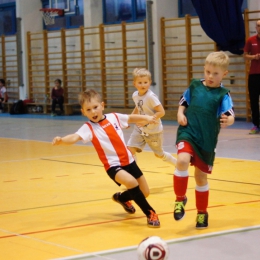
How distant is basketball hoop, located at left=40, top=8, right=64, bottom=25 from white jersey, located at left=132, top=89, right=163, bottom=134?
504 inches

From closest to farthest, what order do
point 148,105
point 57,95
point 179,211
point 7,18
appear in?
point 179,211
point 148,105
point 57,95
point 7,18

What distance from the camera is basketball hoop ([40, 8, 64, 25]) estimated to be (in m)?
18.8

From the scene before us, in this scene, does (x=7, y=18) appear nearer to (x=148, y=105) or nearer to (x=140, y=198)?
(x=148, y=105)

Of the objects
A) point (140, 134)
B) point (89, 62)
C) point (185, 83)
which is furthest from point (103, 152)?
point (89, 62)

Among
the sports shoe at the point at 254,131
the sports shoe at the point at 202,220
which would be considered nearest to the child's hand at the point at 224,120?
the sports shoe at the point at 202,220

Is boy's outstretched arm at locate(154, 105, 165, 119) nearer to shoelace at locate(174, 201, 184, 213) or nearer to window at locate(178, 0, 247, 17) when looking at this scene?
shoelace at locate(174, 201, 184, 213)

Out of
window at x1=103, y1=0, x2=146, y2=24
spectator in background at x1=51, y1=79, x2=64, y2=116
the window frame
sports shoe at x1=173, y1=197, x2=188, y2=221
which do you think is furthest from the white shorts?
the window frame

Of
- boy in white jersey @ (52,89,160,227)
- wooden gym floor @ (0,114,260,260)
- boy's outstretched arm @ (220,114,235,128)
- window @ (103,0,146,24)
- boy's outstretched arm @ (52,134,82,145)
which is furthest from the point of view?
window @ (103,0,146,24)

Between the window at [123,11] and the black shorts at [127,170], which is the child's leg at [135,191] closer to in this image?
the black shorts at [127,170]

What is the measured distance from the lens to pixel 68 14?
1944 cm

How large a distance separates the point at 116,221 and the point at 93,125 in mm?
787

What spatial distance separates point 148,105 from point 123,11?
1196cm

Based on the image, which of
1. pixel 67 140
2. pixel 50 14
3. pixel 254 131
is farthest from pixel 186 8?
pixel 67 140

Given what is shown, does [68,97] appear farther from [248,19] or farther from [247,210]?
[247,210]
